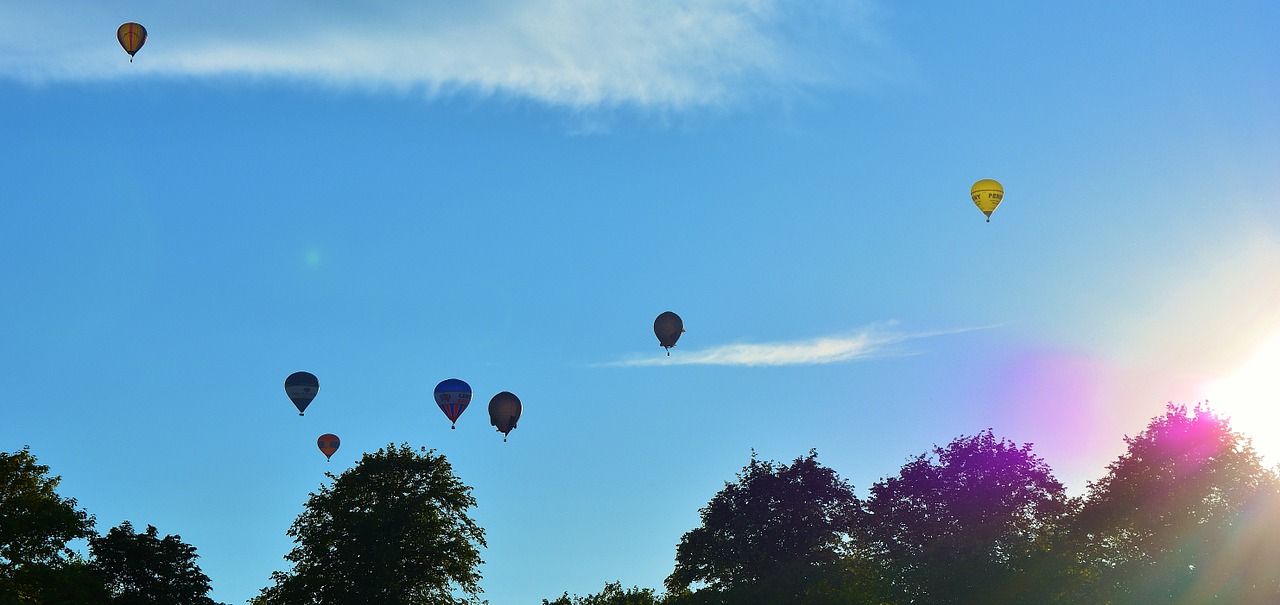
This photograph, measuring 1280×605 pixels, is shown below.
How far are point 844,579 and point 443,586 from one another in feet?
75.0

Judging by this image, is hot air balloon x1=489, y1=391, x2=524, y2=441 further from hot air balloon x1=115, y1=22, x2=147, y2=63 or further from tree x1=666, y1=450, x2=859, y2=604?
hot air balloon x1=115, y1=22, x2=147, y2=63

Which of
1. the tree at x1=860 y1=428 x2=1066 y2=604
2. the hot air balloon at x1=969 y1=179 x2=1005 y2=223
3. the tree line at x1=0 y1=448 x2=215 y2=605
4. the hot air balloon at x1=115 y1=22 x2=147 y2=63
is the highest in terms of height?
the hot air balloon at x1=115 y1=22 x2=147 y2=63

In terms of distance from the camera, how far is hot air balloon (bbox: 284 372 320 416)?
337ft

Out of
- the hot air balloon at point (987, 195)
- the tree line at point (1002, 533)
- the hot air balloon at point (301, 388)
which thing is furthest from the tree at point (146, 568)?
the hot air balloon at point (987, 195)

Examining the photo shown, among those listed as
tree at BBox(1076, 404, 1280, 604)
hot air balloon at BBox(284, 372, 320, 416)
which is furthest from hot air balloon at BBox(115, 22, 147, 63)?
tree at BBox(1076, 404, 1280, 604)

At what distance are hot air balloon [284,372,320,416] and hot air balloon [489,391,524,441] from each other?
11905 mm

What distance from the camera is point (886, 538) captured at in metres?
106

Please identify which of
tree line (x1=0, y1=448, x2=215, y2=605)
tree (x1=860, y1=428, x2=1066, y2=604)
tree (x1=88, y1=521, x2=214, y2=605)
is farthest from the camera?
tree (x1=860, y1=428, x2=1066, y2=604)

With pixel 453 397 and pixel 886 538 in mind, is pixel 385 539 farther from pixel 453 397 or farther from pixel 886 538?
pixel 886 538

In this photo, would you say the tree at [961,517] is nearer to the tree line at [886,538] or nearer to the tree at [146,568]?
the tree line at [886,538]

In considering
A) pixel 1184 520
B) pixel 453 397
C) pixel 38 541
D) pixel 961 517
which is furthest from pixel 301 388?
pixel 1184 520

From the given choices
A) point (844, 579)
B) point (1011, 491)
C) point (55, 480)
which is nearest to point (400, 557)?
point (55, 480)

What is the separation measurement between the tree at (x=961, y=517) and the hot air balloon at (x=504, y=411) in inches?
912

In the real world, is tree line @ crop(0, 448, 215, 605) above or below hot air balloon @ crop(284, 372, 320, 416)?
below
